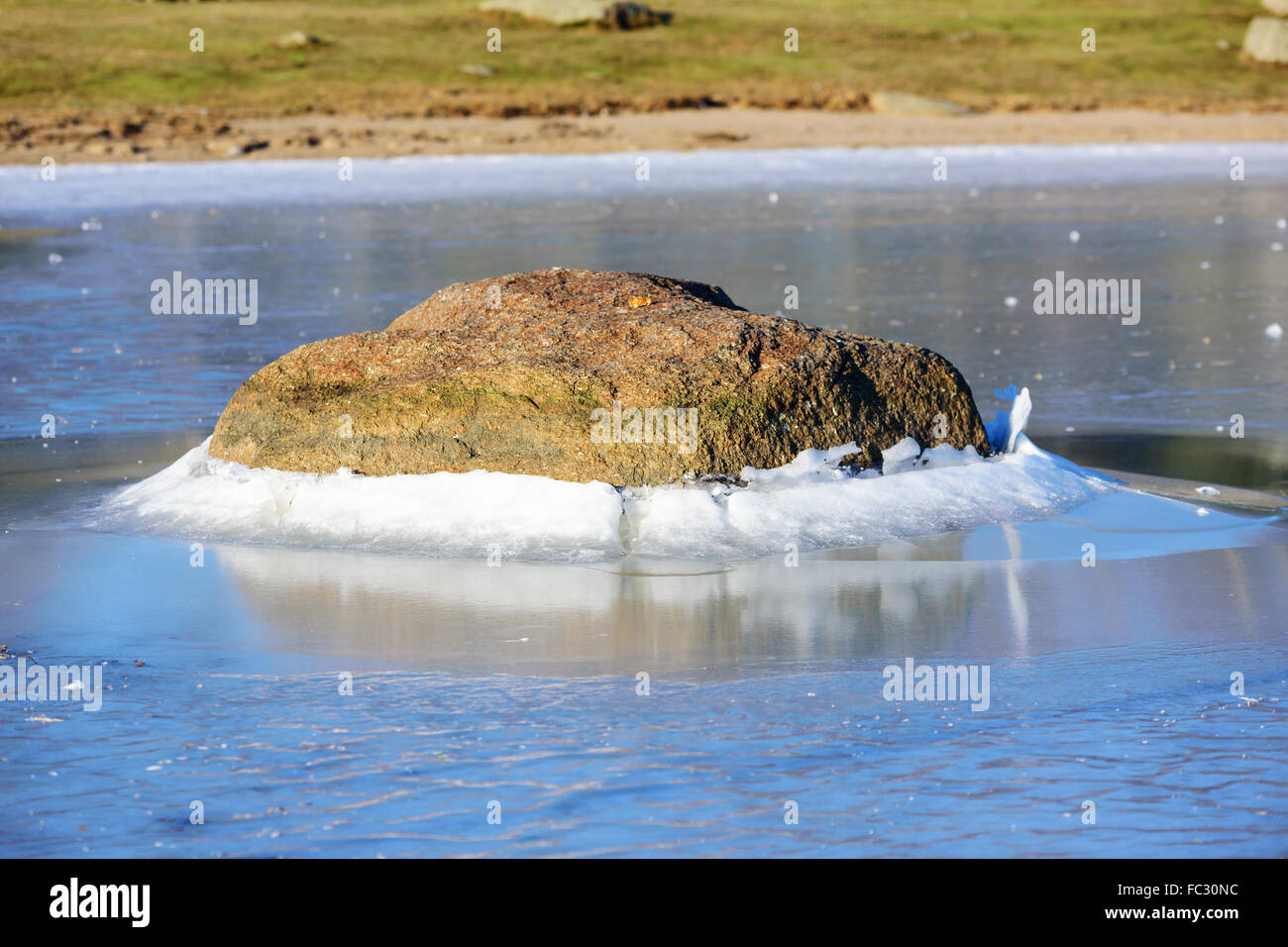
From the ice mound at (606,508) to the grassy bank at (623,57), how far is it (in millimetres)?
27420

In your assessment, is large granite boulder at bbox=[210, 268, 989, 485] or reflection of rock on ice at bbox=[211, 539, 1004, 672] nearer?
reflection of rock on ice at bbox=[211, 539, 1004, 672]

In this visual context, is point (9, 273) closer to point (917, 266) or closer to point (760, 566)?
point (917, 266)

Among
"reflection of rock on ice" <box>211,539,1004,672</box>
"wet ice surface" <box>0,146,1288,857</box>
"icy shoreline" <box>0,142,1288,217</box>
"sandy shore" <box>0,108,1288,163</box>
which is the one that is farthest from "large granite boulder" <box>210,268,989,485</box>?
"sandy shore" <box>0,108,1288,163</box>

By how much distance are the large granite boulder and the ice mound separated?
77 mm

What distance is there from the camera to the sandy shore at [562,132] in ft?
93.1

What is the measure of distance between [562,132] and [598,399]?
81.3 feet

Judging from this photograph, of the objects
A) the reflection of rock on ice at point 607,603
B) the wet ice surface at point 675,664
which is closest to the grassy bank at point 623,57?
the wet ice surface at point 675,664

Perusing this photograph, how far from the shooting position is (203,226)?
18953mm

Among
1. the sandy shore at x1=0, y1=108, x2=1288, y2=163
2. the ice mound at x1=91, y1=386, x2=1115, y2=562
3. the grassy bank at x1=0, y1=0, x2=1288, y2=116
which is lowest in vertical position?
the ice mound at x1=91, y1=386, x2=1115, y2=562

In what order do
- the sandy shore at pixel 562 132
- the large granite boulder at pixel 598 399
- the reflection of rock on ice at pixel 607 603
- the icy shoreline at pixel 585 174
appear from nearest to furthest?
the reflection of rock on ice at pixel 607 603
the large granite boulder at pixel 598 399
the icy shoreline at pixel 585 174
the sandy shore at pixel 562 132

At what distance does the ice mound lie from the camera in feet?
20.4

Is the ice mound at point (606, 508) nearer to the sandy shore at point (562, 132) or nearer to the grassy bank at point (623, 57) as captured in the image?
the sandy shore at point (562, 132)

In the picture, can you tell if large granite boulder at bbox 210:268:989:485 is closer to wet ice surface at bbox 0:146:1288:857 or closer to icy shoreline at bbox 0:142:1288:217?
wet ice surface at bbox 0:146:1288:857
